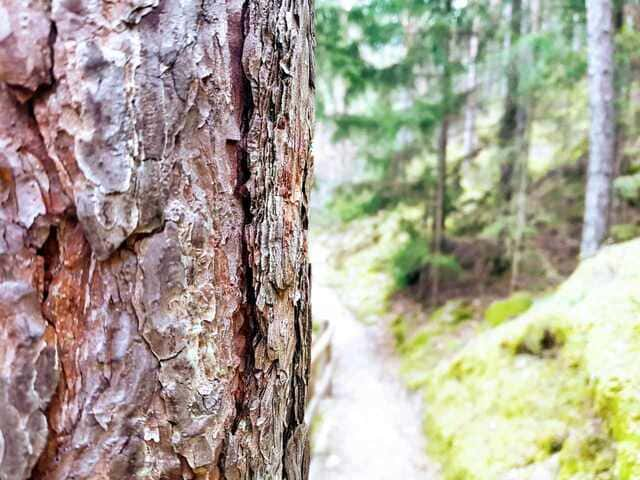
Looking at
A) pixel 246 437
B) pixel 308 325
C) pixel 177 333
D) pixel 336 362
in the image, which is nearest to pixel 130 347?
pixel 177 333

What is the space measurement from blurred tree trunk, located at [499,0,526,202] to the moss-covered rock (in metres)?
3.46

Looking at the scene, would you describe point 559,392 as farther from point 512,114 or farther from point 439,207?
point 512,114

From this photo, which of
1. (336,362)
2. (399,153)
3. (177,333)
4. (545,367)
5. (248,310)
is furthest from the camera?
(399,153)

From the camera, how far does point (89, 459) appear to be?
803 millimetres

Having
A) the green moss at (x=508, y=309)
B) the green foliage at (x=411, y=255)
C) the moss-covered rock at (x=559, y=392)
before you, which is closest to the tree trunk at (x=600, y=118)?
the green moss at (x=508, y=309)

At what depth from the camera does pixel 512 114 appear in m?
9.02

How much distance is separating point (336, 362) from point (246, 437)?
25.5 feet

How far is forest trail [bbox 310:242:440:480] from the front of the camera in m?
4.54

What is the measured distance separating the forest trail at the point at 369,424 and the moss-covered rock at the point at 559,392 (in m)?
0.34

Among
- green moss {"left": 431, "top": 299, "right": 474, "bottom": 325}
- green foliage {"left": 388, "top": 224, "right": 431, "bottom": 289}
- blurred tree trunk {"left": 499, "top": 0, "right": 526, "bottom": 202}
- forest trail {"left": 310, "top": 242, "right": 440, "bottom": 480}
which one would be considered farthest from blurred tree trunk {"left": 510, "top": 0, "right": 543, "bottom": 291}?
forest trail {"left": 310, "top": 242, "right": 440, "bottom": 480}

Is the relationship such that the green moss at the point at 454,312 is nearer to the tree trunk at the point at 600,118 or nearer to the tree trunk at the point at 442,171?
the tree trunk at the point at 442,171

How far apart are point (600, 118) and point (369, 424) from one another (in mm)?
5170

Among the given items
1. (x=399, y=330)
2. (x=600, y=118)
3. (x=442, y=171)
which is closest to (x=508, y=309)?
(x=600, y=118)

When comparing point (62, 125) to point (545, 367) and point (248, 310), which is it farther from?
point (545, 367)
